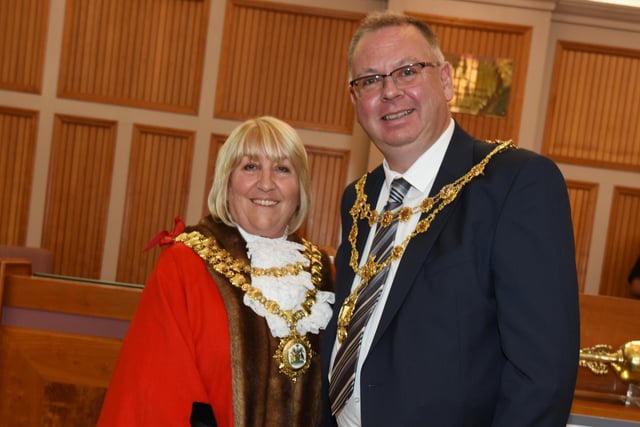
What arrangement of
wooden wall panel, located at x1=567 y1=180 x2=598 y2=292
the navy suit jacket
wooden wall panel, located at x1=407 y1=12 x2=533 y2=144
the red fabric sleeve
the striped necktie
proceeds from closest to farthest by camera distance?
the navy suit jacket < the striped necktie < the red fabric sleeve < wooden wall panel, located at x1=407 y1=12 x2=533 y2=144 < wooden wall panel, located at x1=567 y1=180 x2=598 y2=292

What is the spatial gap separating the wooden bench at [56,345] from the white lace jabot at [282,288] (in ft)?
2.98

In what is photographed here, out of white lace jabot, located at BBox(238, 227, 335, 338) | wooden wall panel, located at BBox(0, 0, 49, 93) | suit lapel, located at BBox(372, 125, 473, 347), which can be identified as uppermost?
wooden wall panel, located at BBox(0, 0, 49, 93)

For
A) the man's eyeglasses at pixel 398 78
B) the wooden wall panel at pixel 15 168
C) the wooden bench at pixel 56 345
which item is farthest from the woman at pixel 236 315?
the wooden wall panel at pixel 15 168

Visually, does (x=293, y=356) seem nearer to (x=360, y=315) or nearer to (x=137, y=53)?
(x=360, y=315)

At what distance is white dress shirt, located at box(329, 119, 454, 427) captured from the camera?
1790 millimetres

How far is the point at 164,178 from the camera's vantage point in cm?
602

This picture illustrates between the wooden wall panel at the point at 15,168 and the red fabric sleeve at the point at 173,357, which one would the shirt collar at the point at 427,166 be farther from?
the wooden wall panel at the point at 15,168

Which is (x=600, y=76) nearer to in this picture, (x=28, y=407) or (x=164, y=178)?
(x=164, y=178)

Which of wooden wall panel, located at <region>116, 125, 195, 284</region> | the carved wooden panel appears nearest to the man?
the carved wooden panel

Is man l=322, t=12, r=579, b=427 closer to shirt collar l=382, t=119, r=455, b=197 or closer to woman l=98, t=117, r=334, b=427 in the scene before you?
shirt collar l=382, t=119, r=455, b=197

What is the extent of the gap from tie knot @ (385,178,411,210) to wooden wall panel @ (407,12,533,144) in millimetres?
3862

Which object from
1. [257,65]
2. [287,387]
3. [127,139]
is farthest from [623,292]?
[287,387]

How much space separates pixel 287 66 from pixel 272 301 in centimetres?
401

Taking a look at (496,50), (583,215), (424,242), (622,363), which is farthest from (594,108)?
(424,242)
